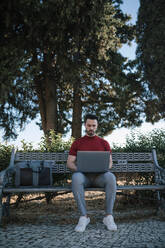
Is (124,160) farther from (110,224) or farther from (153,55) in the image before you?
(153,55)

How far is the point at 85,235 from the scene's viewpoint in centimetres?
315

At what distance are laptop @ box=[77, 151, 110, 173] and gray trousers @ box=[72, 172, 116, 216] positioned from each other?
9cm

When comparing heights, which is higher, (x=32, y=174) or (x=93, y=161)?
(x=93, y=161)

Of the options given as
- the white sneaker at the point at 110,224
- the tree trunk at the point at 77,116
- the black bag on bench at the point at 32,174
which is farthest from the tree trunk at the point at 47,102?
the white sneaker at the point at 110,224

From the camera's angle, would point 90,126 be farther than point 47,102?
No

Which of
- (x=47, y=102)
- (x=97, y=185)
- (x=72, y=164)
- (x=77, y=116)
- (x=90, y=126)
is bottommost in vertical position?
(x=97, y=185)

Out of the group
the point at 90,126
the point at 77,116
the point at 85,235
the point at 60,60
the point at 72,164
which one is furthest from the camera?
the point at 77,116

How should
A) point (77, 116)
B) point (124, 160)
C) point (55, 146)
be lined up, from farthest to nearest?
point (77, 116) < point (55, 146) < point (124, 160)

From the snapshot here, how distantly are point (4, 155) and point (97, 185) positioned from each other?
2566 millimetres

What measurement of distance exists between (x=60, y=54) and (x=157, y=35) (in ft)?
21.9

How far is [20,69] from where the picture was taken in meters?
8.56

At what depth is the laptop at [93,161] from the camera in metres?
3.52

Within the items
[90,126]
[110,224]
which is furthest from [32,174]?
[110,224]

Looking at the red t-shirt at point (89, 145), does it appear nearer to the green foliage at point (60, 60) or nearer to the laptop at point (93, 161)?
→ the laptop at point (93, 161)
